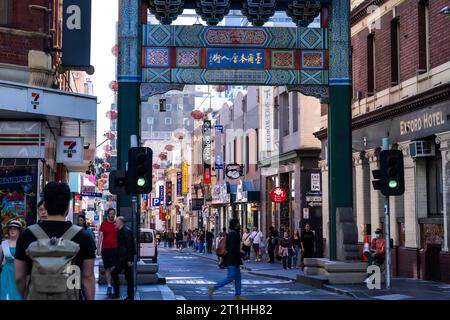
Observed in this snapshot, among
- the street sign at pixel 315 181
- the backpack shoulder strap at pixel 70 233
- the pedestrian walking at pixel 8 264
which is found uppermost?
the street sign at pixel 315 181

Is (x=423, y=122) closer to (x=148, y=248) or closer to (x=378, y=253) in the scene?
(x=378, y=253)

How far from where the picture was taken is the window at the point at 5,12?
22750 mm

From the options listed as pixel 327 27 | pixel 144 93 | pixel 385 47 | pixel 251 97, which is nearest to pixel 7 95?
pixel 144 93

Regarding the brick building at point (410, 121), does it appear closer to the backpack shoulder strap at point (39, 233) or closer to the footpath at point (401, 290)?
the footpath at point (401, 290)

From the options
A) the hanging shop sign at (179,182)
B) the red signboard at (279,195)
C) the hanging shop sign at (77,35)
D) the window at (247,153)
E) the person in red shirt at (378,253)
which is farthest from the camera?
the hanging shop sign at (179,182)

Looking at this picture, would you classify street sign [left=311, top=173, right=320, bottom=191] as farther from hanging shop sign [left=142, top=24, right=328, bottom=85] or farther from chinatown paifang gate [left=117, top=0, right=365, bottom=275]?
hanging shop sign [left=142, top=24, right=328, bottom=85]

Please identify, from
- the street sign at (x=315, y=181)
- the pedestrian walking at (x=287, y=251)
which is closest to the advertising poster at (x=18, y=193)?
the pedestrian walking at (x=287, y=251)

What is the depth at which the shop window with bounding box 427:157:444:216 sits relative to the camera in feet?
87.3

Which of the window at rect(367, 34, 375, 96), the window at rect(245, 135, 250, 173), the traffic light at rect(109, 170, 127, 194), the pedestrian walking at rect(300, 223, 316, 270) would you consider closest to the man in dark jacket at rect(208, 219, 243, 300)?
the traffic light at rect(109, 170, 127, 194)

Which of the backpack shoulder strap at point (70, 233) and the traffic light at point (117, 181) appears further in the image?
the traffic light at point (117, 181)

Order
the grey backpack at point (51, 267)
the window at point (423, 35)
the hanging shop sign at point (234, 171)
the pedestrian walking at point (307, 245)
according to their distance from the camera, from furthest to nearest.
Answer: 1. the hanging shop sign at point (234, 171)
2. the pedestrian walking at point (307, 245)
3. the window at point (423, 35)
4. the grey backpack at point (51, 267)

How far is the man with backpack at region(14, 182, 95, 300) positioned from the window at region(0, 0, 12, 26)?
16328 mm

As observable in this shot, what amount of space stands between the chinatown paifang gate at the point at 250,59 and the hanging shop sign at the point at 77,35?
3.62 feet

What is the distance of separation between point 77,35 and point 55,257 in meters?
17.5
